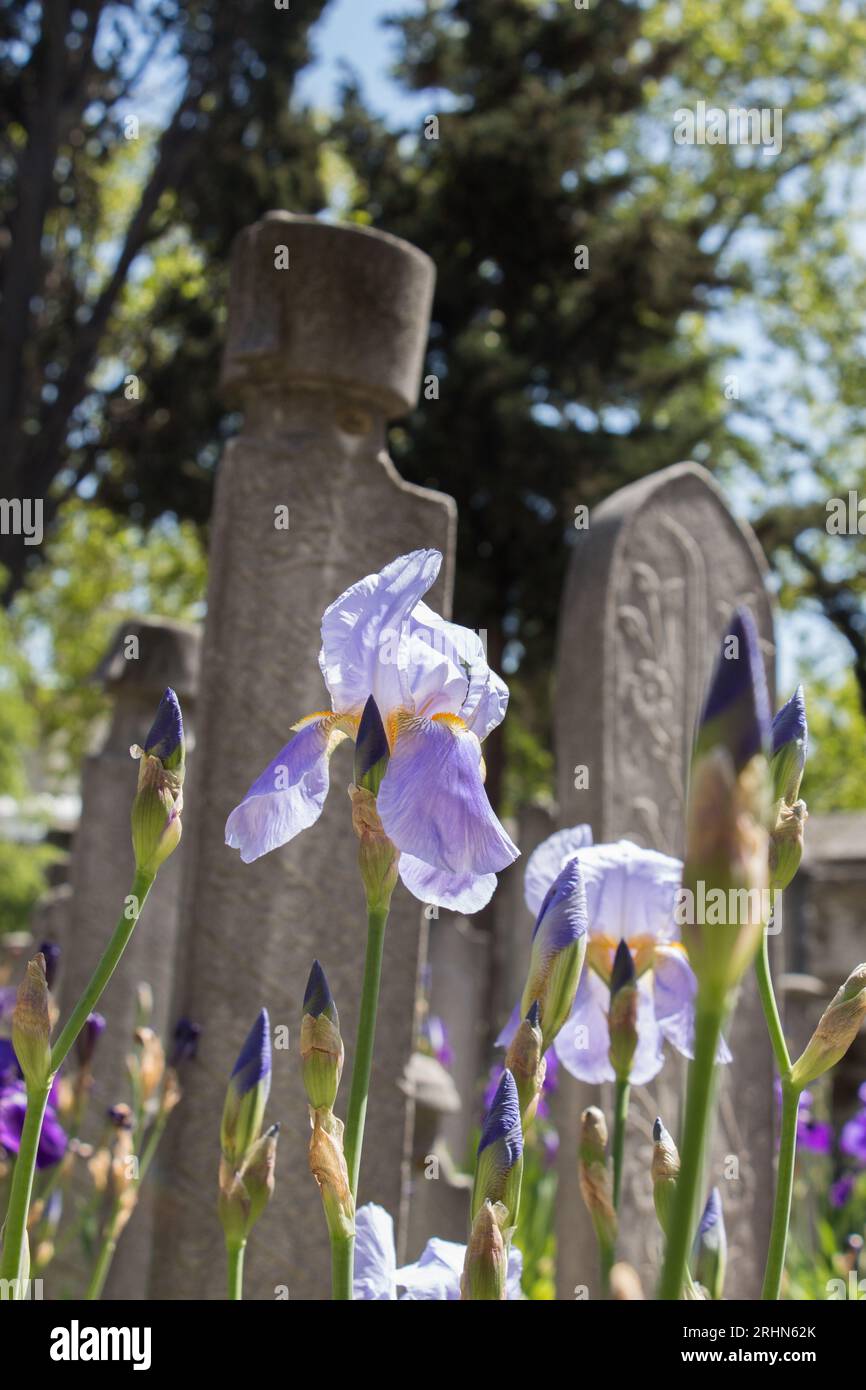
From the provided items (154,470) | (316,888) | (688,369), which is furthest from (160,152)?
(316,888)

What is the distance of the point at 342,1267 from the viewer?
2.19 ft

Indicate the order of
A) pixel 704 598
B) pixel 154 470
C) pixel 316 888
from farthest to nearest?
pixel 154 470
pixel 704 598
pixel 316 888

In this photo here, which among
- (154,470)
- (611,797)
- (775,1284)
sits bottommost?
(775,1284)

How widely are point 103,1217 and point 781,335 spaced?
50.6 ft

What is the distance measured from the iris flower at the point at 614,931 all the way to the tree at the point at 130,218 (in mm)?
8779

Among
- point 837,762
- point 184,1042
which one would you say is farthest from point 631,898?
point 837,762

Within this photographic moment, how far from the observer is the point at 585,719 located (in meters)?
2.96

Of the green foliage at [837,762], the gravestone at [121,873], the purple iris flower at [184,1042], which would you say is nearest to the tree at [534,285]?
the green foliage at [837,762]

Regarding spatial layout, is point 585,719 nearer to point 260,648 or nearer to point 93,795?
point 260,648

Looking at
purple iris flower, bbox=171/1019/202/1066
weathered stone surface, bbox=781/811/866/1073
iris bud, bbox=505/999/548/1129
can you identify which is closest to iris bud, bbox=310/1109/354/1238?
iris bud, bbox=505/999/548/1129

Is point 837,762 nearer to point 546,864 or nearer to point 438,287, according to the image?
point 438,287

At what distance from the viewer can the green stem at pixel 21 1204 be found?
648 millimetres

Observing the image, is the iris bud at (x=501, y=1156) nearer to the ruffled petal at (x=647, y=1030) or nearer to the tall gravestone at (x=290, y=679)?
the ruffled petal at (x=647, y=1030)

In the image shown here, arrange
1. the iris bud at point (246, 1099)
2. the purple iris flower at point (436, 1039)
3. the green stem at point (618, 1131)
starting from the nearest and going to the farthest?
1. the iris bud at point (246, 1099)
2. the green stem at point (618, 1131)
3. the purple iris flower at point (436, 1039)
